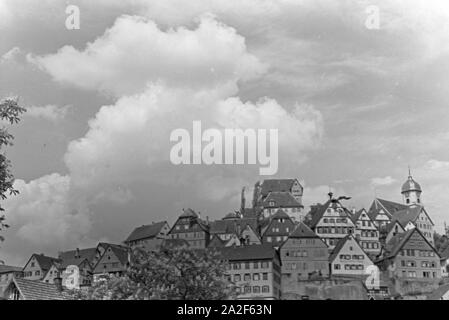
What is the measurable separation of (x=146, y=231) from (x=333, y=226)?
2769 centimetres

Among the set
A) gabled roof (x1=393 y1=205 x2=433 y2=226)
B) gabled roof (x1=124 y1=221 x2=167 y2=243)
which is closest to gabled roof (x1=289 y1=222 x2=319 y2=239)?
gabled roof (x1=393 y1=205 x2=433 y2=226)

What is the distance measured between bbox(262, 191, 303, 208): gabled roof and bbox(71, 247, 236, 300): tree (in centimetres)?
834

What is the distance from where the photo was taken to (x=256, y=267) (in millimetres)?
42594

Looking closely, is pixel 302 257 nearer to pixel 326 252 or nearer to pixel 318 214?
pixel 326 252

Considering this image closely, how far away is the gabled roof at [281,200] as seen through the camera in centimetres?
3478

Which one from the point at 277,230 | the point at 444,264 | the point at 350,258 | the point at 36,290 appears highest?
the point at 277,230

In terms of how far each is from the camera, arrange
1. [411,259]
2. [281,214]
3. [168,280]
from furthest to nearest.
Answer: [411,259]
[281,214]
[168,280]

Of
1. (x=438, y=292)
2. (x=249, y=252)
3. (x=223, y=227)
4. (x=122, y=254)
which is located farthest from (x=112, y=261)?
(x=438, y=292)

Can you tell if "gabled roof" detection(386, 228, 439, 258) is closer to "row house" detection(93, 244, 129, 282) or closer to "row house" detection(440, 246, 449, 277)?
"row house" detection(440, 246, 449, 277)

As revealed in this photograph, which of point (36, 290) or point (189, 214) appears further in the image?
point (189, 214)

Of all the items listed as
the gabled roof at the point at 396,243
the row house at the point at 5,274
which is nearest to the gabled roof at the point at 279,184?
the row house at the point at 5,274

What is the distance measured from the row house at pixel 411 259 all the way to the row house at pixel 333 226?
3632 millimetres

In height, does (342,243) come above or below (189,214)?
above
